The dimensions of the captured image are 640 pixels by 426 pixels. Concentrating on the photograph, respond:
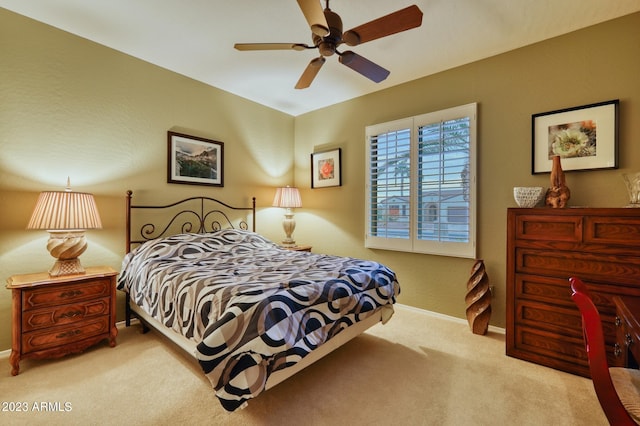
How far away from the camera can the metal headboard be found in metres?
3.07

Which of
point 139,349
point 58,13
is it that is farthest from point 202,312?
point 58,13

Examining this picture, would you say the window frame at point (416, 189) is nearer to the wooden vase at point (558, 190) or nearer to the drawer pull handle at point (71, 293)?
the wooden vase at point (558, 190)

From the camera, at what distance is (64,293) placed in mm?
2246

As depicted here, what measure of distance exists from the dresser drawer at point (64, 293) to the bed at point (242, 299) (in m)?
0.24

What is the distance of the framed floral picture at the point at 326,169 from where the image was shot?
4195 millimetres

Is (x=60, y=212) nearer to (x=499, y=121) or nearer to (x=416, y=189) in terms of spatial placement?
(x=416, y=189)

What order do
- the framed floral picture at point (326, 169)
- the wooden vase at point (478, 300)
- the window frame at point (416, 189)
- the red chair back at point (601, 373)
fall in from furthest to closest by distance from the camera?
the framed floral picture at point (326, 169), the window frame at point (416, 189), the wooden vase at point (478, 300), the red chair back at point (601, 373)

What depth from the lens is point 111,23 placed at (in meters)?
2.50

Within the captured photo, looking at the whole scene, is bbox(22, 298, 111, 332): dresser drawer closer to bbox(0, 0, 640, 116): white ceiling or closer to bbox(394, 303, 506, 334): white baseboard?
bbox(0, 0, 640, 116): white ceiling

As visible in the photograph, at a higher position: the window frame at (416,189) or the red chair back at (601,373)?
the window frame at (416,189)

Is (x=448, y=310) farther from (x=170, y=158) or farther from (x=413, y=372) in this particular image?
(x=170, y=158)

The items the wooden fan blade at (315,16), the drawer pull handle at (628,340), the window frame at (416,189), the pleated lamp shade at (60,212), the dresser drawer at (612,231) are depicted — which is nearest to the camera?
the drawer pull handle at (628,340)

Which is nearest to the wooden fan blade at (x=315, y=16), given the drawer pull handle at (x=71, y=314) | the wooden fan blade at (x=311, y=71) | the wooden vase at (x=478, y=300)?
the wooden fan blade at (x=311, y=71)

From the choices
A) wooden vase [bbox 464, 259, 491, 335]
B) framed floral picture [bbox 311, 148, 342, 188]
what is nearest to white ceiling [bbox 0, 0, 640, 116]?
framed floral picture [bbox 311, 148, 342, 188]
